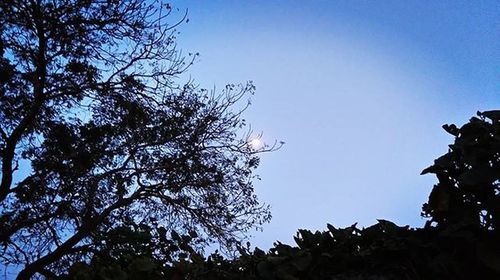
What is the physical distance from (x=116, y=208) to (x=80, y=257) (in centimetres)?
162

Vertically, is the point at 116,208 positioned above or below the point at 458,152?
above

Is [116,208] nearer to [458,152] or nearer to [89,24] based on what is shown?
[89,24]

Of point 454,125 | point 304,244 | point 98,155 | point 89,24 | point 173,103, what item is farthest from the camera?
point 173,103

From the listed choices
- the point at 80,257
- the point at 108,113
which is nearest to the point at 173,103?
the point at 108,113

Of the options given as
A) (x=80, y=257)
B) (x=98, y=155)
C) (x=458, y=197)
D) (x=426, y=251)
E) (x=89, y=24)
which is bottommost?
(x=426, y=251)

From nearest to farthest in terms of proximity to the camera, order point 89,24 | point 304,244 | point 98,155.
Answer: point 304,244, point 89,24, point 98,155

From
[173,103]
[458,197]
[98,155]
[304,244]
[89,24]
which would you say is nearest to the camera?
[458,197]

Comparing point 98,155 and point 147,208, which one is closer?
point 98,155

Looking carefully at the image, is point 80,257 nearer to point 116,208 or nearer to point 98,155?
point 116,208

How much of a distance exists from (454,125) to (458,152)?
0.20 metres

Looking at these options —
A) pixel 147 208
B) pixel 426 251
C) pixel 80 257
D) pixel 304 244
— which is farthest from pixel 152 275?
pixel 147 208

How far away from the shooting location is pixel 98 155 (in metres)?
10.8

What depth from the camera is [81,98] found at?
1061 centimetres

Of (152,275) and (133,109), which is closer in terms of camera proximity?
(152,275)
